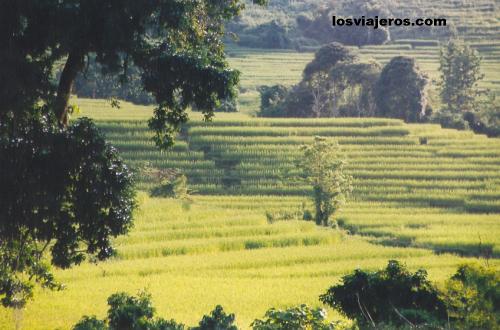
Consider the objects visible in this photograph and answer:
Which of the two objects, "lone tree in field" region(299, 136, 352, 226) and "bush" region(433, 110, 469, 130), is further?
"bush" region(433, 110, 469, 130)

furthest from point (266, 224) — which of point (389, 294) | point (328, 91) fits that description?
point (328, 91)

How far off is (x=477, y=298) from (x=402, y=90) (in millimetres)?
52319

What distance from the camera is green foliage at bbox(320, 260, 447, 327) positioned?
55.5ft

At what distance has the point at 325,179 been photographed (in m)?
40.1

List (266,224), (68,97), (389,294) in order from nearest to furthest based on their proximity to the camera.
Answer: (68,97) < (389,294) < (266,224)

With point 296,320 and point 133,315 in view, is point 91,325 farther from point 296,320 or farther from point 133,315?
point 296,320

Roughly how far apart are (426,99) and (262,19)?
59.6 metres

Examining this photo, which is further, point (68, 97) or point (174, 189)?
point (174, 189)

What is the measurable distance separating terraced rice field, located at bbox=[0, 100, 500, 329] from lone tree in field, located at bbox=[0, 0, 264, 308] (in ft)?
16.0

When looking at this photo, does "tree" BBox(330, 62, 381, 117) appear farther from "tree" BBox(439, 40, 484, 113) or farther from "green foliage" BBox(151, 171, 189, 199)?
"green foliage" BBox(151, 171, 189, 199)

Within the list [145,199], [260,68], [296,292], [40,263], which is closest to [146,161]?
[145,199]

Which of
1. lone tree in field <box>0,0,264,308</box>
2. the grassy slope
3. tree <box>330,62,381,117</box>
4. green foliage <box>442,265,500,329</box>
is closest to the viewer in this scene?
green foliage <box>442,265,500,329</box>

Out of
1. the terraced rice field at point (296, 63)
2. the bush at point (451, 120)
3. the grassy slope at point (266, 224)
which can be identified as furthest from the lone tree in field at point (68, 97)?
the terraced rice field at point (296, 63)

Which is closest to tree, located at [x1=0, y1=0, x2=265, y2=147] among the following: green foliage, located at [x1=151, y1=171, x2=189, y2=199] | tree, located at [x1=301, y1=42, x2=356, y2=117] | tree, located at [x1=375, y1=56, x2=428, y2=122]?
green foliage, located at [x1=151, y1=171, x2=189, y2=199]
